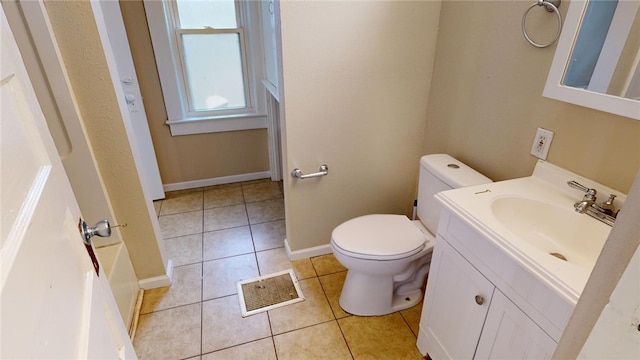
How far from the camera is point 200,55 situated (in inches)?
104

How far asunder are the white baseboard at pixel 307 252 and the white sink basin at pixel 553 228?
1213mm

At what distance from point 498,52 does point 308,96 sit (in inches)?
33.8

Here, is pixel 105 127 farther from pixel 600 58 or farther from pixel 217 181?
pixel 600 58

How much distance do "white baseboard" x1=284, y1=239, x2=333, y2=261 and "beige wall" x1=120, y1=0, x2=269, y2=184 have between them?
1152 mm

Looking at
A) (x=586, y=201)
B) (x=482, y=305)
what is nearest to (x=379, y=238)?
(x=482, y=305)

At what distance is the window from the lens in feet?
8.11

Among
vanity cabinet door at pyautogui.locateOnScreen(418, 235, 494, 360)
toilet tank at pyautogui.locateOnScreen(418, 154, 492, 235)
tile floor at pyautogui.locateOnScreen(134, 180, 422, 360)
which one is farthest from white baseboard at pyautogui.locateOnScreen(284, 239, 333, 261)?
vanity cabinet door at pyautogui.locateOnScreen(418, 235, 494, 360)

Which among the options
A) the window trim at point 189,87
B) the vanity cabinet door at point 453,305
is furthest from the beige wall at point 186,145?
the vanity cabinet door at point 453,305

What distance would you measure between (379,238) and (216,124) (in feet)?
5.97

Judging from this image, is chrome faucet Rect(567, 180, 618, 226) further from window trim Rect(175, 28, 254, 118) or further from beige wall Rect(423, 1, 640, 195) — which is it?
window trim Rect(175, 28, 254, 118)

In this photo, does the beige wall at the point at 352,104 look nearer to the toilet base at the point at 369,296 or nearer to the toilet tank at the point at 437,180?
the toilet tank at the point at 437,180

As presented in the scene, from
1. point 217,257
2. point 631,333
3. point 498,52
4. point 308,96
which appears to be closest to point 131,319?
point 217,257

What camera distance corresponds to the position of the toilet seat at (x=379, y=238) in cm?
157

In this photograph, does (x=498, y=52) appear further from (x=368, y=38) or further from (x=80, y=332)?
(x=80, y=332)
